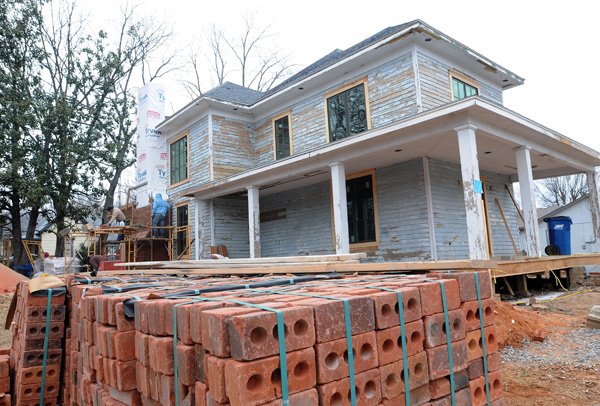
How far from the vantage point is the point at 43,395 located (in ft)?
15.2

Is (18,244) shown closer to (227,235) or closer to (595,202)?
(227,235)

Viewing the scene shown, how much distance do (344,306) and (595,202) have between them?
12902 mm

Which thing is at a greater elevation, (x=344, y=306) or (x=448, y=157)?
(x=448, y=157)

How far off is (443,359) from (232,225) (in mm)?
14030

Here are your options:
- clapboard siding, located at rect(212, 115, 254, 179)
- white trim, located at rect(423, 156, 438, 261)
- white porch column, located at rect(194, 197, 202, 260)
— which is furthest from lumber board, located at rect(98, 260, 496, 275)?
clapboard siding, located at rect(212, 115, 254, 179)

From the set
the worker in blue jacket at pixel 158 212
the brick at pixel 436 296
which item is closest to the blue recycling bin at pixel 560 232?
the brick at pixel 436 296

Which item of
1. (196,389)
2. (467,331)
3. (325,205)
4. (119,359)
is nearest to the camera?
(196,389)

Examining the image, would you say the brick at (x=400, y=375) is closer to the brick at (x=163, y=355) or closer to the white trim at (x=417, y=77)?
the brick at (x=163, y=355)

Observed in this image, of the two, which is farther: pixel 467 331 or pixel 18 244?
pixel 18 244

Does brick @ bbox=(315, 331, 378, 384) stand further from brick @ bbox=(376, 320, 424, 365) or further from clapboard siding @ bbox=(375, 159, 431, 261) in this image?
clapboard siding @ bbox=(375, 159, 431, 261)

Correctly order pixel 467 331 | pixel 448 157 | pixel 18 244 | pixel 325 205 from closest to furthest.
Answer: pixel 467 331 < pixel 448 157 < pixel 325 205 < pixel 18 244

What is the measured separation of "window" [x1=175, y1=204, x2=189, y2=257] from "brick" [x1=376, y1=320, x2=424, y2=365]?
623 inches

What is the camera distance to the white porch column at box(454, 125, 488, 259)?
8.21 metres

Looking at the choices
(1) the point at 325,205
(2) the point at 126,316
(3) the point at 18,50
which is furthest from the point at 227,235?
(3) the point at 18,50
